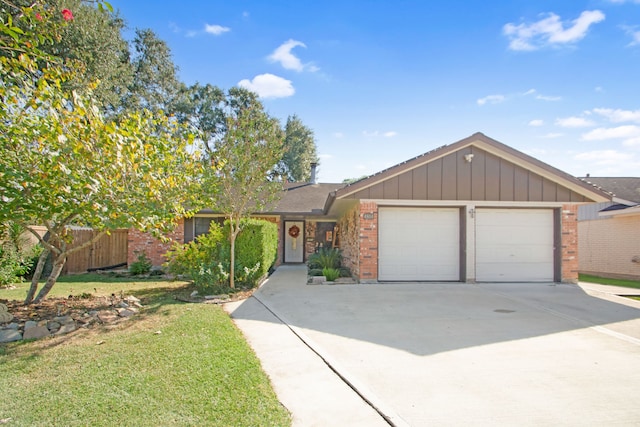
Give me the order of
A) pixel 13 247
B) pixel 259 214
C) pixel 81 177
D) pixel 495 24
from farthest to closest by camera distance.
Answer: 1. pixel 259 214
2. pixel 13 247
3. pixel 495 24
4. pixel 81 177

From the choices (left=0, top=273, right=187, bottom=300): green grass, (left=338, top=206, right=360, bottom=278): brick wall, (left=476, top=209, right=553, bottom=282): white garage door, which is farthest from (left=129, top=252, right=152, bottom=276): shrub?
(left=476, top=209, right=553, bottom=282): white garage door

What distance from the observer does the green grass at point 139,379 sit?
117 inches

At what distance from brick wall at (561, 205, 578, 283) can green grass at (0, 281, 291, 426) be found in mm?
10247

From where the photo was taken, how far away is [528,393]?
3.49 metres

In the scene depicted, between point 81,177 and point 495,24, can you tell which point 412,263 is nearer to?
point 495,24

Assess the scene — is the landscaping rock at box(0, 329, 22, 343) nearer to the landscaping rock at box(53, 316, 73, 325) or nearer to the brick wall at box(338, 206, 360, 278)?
the landscaping rock at box(53, 316, 73, 325)

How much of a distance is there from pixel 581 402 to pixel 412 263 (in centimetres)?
762

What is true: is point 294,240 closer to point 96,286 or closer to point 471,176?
point 96,286

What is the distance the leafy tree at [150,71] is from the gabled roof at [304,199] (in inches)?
542

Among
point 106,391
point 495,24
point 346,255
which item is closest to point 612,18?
point 495,24

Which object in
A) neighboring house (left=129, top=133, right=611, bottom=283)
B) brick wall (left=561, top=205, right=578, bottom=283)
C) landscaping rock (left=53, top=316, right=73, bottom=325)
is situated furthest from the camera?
brick wall (left=561, top=205, right=578, bottom=283)

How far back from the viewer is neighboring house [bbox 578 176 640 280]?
13719mm

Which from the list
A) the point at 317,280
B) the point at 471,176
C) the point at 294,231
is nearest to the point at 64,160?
the point at 317,280

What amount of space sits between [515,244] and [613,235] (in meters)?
6.86
